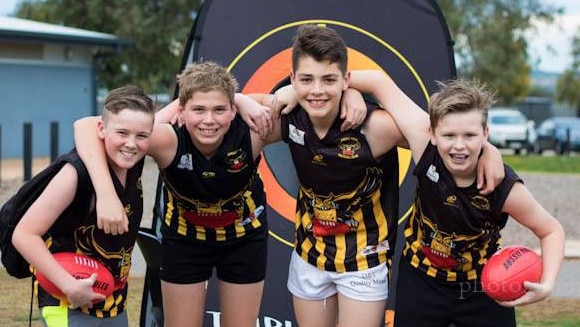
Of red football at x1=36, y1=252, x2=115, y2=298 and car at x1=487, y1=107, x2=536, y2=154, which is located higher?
red football at x1=36, y1=252, x2=115, y2=298

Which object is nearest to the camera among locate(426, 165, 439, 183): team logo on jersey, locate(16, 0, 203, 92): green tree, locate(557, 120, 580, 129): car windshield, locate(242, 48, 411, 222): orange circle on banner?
locate(426, 165, 439, 183): team logo on jersey

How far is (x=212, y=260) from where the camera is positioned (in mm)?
4625

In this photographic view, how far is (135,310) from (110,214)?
3.37 metres

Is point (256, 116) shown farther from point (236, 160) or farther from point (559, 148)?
point (559, 148)

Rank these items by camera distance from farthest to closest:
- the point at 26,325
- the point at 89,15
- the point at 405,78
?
the point at 89,15
the point at 26,325
the point at 405,78

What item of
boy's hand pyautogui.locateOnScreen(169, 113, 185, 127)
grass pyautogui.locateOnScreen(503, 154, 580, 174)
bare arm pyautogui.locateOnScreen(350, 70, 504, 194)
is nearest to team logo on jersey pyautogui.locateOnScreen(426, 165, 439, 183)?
bare arm pyautogui.locateOnScreen(350, 70, 504, 194)

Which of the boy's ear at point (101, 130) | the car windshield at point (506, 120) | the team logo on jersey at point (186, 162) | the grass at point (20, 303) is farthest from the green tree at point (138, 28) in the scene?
the boy's ear at point (101, 130)

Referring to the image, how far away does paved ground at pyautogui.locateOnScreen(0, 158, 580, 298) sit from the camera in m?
8.70

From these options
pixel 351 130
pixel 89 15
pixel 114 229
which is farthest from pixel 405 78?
pixel 89 15

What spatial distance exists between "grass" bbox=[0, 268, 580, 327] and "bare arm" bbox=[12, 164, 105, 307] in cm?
268

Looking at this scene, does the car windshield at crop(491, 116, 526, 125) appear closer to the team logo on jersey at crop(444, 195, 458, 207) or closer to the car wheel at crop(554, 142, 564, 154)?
the car wheel at crop(554, 142, 564, 154)

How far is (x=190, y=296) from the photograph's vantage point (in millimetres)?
4613

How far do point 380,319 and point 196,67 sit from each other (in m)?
1.40

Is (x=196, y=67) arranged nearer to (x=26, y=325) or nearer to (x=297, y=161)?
(x=297, y=161)
